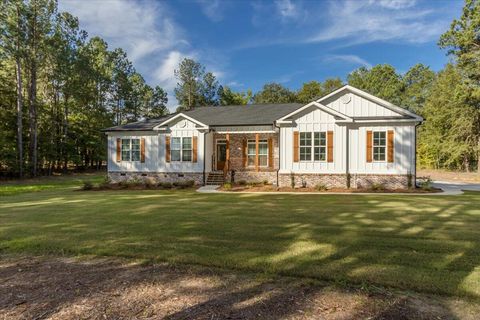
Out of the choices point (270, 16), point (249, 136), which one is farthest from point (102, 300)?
point (270, 16)

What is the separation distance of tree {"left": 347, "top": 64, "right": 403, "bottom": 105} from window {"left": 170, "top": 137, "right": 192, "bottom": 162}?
124 feet

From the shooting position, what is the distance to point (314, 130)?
14695mm

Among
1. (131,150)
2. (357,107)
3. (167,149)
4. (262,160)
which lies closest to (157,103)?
(131,150)

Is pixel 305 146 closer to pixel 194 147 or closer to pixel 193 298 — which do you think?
pixel 194 147

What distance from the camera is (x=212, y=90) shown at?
142 feet

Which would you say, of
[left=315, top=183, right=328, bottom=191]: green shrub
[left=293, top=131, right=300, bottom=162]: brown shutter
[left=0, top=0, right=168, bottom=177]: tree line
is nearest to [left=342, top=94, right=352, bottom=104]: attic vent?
[left=293, top=131, right=300, bottom=162]: brown shutter

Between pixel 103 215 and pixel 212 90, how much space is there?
37.6 m

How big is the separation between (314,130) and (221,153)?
20.9 ft

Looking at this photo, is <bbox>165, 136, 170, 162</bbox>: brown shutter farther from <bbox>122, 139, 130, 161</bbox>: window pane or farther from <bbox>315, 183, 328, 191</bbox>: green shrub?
<bbox>315, 183, 328, 191</bbox>: green shrub

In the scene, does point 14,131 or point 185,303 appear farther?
point 14,131

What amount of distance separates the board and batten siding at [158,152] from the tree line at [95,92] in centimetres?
1199

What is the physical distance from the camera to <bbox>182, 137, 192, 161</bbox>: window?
16.7 metres

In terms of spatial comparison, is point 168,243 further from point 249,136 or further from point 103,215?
point 249,136

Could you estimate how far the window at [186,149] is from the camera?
1669cm
